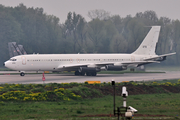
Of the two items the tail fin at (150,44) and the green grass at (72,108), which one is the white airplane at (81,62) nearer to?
the tail fin at (150,44)

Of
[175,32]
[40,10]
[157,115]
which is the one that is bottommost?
[157,115]

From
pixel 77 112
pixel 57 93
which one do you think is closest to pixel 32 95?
pixel 57 93

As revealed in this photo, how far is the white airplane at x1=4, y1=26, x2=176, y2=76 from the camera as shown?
183 feet

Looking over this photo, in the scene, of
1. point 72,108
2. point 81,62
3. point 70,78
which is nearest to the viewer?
point 72,108

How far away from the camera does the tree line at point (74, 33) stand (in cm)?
10312

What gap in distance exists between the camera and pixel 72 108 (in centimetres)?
2120

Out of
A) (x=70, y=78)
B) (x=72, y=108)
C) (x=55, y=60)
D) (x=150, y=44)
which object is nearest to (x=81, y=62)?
(x=55, y=60)

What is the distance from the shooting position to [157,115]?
60.2 feet

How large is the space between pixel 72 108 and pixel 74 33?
103622 millimetres

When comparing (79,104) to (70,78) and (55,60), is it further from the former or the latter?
(55,60)

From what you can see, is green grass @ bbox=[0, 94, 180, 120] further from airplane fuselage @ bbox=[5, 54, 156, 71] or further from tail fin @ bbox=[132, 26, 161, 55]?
tail fin @ bbox=[132, 26, 161, 55]

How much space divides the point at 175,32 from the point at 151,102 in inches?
3861

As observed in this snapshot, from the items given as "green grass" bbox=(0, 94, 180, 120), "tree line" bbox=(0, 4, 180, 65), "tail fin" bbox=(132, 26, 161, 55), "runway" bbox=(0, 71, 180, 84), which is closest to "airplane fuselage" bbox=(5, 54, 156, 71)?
"tail fin" bbox=(132, 26, 161, 55)

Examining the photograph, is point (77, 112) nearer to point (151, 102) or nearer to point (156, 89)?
point (151, 102)
